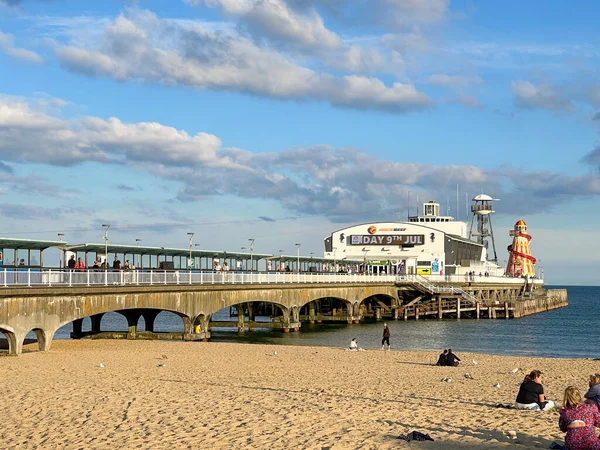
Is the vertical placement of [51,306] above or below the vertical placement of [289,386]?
above

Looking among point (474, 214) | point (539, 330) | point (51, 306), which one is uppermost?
point (474, 214)

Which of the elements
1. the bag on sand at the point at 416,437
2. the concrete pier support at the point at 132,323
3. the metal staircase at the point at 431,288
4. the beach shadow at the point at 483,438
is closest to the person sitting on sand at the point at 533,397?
the beach shadow at the point at 483,438

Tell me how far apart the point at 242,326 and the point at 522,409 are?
1521 inches

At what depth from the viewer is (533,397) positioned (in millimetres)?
16234

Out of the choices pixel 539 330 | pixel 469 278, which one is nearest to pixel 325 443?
pixel 539 330

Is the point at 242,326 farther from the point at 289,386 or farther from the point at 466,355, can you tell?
the point at 289,386

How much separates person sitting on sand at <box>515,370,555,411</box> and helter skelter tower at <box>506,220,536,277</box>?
97.2m

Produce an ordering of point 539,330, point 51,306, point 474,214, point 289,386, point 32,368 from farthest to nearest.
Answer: point 474,214 < point 539,330 < point 51,306 < point 32,368 < point 289,386

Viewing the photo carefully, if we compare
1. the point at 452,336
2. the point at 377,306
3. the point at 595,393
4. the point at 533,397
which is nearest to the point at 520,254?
the point at 377,306

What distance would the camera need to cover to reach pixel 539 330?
2415 inches

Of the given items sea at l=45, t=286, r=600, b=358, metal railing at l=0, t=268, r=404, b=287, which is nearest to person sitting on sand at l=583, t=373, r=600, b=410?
metal railing at l=0, t=268, r=404, b=287

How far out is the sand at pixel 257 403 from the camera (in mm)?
13727

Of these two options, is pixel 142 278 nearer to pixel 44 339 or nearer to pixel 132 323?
pixel 132 323

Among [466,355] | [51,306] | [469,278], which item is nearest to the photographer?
[51,306]
